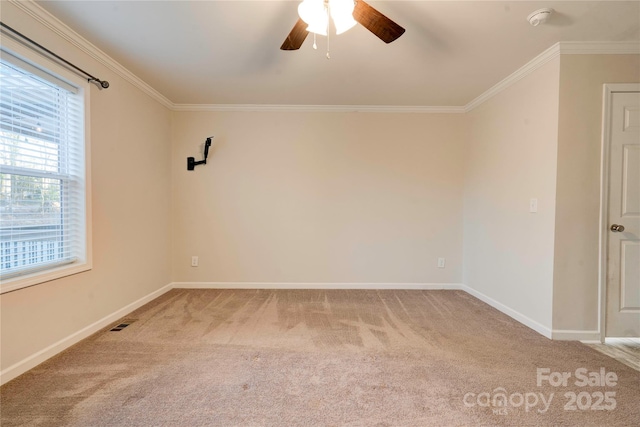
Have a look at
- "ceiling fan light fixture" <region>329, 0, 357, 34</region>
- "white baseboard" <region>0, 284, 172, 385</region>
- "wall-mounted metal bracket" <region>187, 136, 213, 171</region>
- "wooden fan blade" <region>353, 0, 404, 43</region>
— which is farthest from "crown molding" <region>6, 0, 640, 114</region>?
"white baseboard" <region>0, 284, 172, 385</region>

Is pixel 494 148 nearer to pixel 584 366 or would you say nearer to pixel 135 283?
pixel 584 366

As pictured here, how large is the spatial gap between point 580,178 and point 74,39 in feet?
13.6

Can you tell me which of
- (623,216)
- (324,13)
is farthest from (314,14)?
(623,216)

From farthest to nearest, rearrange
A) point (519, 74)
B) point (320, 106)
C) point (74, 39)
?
point (320, 106)
point (519, 74)
point (74, 39)

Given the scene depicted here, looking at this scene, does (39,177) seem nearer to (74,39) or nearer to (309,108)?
(74,39)

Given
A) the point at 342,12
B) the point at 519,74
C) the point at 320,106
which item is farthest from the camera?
the point at 320,106

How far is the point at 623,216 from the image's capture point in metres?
2.23

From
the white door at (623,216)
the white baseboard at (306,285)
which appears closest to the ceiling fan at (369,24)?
the white door at (623,216)

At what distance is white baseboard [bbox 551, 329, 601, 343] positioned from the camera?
2258mm

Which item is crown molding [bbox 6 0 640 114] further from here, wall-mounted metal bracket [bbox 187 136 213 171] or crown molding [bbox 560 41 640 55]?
wall-mounted metal bracket [bbox 187 136 213 171]

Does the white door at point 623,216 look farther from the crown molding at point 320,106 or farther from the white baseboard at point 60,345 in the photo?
the white baseboard at point 60,345

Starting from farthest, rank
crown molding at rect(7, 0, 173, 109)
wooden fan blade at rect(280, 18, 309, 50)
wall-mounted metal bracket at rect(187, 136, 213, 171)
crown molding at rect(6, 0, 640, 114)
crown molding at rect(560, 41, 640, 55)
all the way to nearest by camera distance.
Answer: wall-mounted metal bracket at rect(187, 136, 213, 171) → crown molding at rect(560, 41, 640, 55) → crown molding at rect(6, 0, 640, 114) → crown molding at rect(7, 0, 173, 109) → wooden fan blade at rect(280, 18, 309, 50)

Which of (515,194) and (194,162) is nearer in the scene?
(515,194)

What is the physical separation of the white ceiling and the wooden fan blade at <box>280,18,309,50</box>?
24cm
